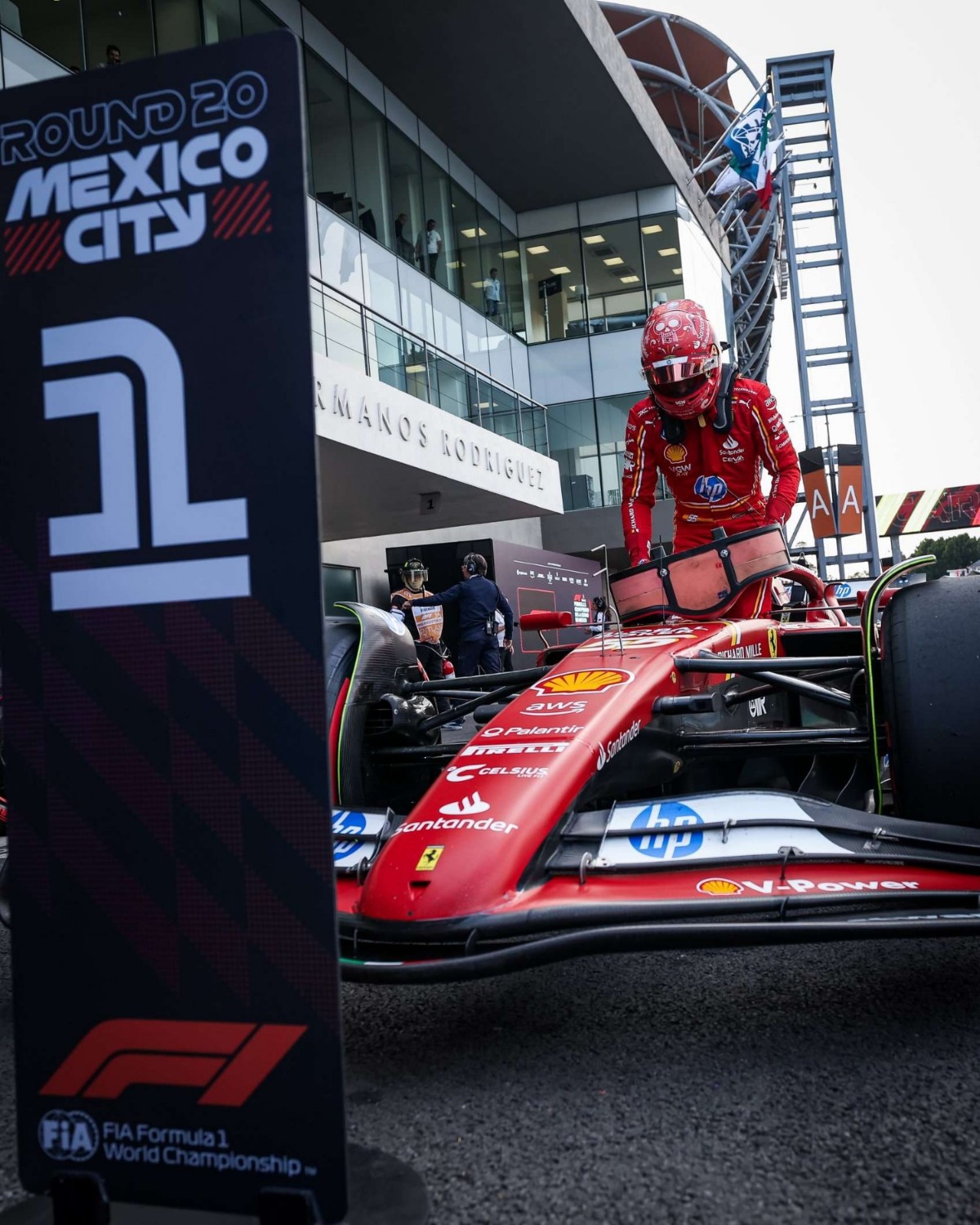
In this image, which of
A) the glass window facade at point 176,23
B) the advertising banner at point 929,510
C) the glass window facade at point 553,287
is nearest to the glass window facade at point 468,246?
the glass window facade at point 553,287

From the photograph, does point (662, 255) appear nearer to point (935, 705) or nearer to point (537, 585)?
point (537, 585)

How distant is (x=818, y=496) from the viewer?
1956 centimetres

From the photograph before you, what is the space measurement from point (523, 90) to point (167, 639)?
19.1 metres

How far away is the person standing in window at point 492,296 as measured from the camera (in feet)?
66.8

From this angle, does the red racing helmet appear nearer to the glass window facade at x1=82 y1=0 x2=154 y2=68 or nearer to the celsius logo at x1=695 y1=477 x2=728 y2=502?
the celsius logo at x1=695 y1=477 x2=728 y2=502

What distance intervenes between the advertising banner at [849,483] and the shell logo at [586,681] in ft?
55.6

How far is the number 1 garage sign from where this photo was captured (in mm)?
1384

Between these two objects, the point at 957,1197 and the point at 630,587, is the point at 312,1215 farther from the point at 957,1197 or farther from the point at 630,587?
the point at 630,587

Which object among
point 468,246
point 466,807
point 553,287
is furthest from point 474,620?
point 553,287

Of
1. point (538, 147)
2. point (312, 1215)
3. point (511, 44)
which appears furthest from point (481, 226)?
point (312, 1215)

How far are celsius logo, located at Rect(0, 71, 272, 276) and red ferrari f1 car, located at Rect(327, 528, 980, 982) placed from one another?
1308 millimetres

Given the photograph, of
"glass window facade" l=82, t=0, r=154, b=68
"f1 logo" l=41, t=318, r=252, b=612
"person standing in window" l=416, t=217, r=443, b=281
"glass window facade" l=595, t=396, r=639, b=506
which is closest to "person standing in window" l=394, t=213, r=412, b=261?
"person standing in window" l=416, t=217, r=443, b=281

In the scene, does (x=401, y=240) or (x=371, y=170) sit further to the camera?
(x=401, y=240)

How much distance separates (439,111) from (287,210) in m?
18.7
